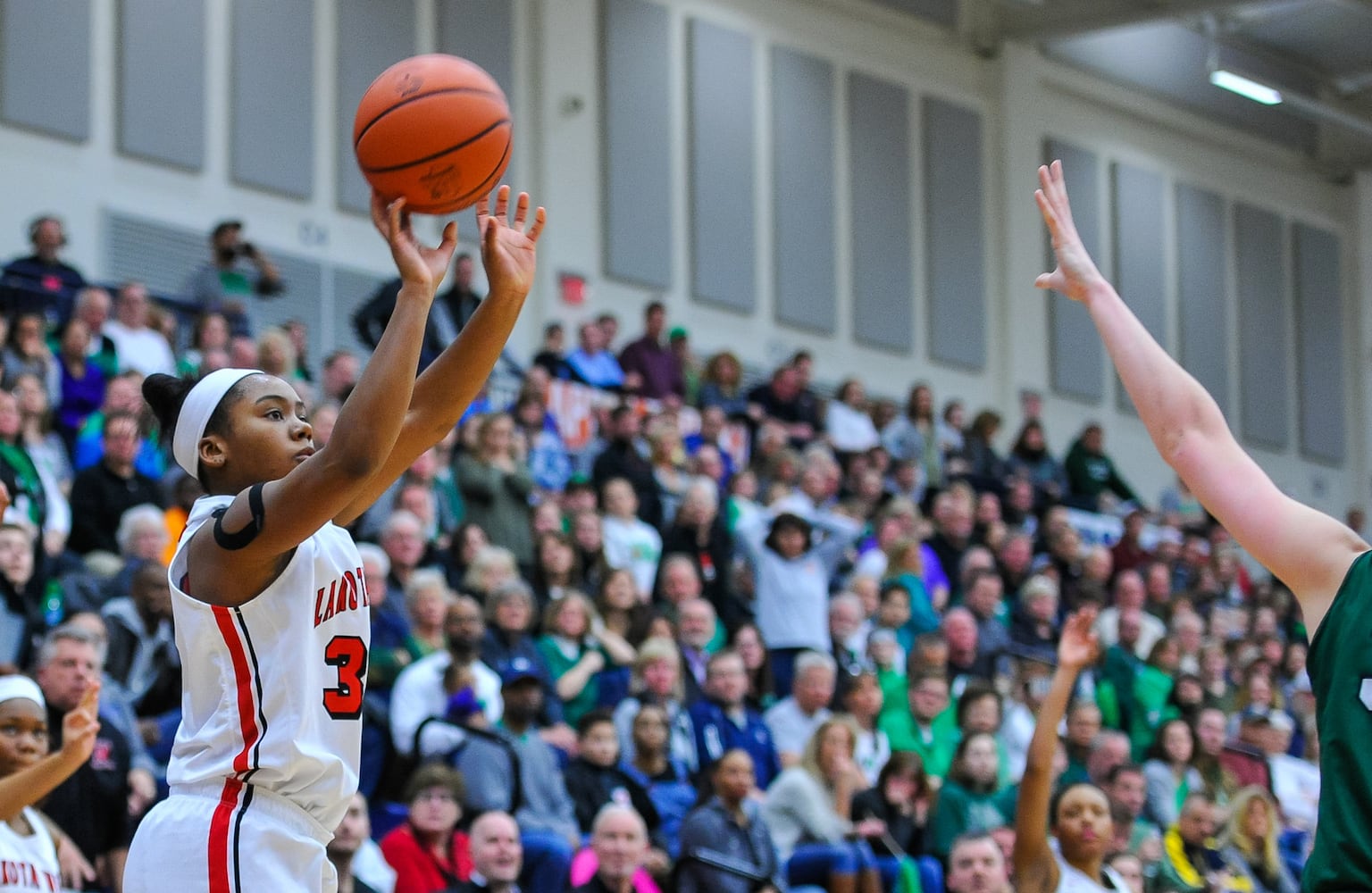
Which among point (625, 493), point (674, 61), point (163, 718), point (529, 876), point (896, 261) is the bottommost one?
point (529, 876)

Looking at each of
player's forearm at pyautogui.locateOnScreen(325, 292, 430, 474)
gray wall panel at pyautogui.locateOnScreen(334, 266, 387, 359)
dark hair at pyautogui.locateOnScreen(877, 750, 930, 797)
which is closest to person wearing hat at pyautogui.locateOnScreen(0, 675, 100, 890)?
player's forearm at pyautogui.locateOnScreen(325, 292, 430, 474)

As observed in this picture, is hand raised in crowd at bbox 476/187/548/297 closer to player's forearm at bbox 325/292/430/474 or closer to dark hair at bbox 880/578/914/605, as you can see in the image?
player's forearm at bbox 325/292/430/474

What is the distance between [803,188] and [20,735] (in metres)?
13.9

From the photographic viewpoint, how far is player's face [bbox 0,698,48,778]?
576 cm

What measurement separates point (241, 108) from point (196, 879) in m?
12.1

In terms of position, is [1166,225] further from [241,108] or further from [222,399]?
[222,399]

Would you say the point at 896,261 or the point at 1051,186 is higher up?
the point at 896,261

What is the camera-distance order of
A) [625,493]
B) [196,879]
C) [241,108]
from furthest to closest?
1. [241,108]
2. [625,493]
3. [196,879]

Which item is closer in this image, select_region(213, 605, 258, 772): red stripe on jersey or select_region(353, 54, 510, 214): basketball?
select_region(213, 605, 258, 772): red stripe on jersey

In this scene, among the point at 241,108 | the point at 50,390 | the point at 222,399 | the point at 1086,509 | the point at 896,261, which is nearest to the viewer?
the point at 222,399

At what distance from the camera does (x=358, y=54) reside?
50.9 ft

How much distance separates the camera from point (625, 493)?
37.8 ft

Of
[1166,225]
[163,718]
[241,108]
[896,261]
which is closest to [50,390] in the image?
[163,718]

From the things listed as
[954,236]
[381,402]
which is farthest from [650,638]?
[954,236]
